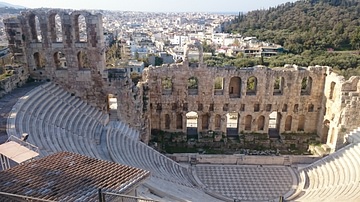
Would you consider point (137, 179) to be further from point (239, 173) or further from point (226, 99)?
point (226, 99)

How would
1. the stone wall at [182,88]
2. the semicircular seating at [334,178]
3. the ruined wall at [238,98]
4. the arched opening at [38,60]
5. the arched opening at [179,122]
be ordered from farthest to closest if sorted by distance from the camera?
1. the arched opening at [179,122]
2. the ruined wall at [238,98]
3. the arched opening at [38,60]
4. the stone wall at [182,88]
5. the semicircular seating at [334,178]

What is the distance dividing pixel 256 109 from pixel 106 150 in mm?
13834

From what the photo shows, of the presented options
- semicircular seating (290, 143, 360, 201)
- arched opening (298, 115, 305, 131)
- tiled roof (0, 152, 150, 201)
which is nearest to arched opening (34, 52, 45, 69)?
tiled roof (0, 152, 150, 201)

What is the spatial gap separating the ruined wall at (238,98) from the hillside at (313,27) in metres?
32.4

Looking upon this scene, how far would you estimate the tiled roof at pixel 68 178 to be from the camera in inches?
253

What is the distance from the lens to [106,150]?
1514 centimetres

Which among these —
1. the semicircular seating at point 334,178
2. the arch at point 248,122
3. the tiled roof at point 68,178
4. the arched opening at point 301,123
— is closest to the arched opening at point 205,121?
the arch at point 248,122

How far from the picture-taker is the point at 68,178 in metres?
7.01

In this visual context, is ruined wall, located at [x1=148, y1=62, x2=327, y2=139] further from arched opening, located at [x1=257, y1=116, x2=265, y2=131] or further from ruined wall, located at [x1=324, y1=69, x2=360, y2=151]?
ruined wall, located at [x1=324, y1=69, x2=360, y2=151]

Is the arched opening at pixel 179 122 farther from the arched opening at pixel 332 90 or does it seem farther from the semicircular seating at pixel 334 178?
the arched opening at pixel 332 90

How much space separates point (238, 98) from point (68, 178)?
1882 cm

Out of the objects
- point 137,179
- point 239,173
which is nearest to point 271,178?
point 239,173

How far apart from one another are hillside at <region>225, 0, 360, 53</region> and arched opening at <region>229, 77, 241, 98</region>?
33.9m

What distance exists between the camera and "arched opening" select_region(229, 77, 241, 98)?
25.4 m
